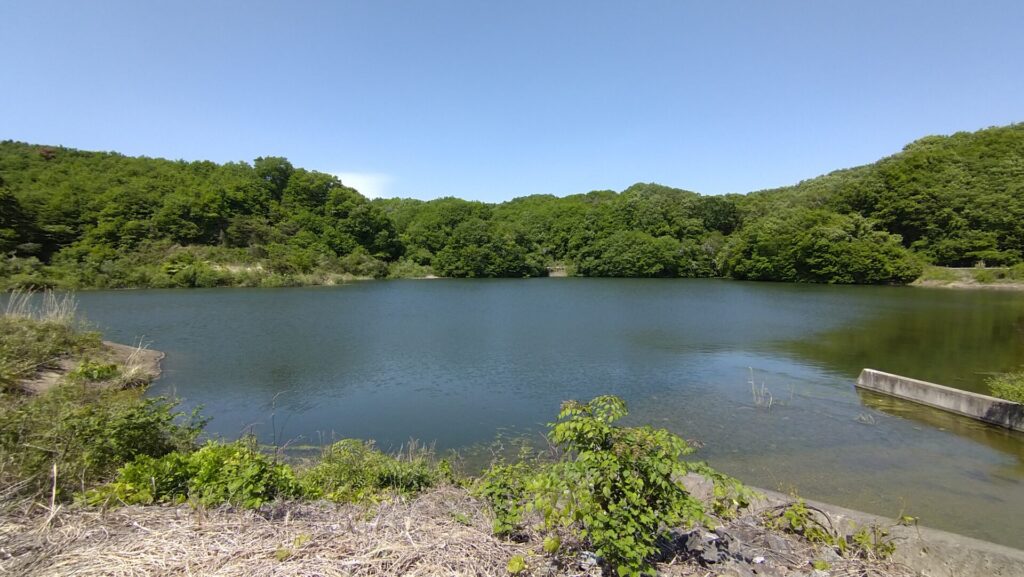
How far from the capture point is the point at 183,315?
3077 cm

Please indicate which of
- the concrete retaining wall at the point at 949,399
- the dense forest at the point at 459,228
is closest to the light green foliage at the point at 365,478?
the concrete retaining wall at the point at 949,399

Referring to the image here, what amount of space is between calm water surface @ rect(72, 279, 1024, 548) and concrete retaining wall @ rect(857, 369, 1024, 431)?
1.52ft

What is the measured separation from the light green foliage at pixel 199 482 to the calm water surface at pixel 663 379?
6.11m

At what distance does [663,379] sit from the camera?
1697 cm

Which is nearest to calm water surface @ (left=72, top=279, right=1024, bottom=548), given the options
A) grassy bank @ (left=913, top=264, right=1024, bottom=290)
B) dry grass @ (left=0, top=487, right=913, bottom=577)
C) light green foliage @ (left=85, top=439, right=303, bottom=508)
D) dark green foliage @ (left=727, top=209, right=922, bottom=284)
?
light green foliage @ (left=85, top=439, right=303, bottom=508)

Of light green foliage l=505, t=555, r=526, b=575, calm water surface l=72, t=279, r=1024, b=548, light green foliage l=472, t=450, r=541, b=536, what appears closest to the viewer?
light green foliage l=505, t=555, r=526, b=575

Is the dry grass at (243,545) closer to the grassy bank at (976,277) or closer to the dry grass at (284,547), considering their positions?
the dry grass at (284,547)

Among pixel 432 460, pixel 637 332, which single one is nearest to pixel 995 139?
pixel 637 332

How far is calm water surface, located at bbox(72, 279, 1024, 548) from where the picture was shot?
9.67 meters

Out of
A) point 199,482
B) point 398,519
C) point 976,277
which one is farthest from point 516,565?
point 976,277

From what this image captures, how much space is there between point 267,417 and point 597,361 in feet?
40.0

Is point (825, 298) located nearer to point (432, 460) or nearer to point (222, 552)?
point (432, 460)

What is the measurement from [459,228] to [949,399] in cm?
8068

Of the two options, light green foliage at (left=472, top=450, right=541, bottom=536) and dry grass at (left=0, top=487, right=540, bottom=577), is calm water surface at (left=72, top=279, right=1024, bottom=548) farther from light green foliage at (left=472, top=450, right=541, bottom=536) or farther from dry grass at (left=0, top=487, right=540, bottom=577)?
dry grass at (left=0, top=487, right=540, bottom=577)
